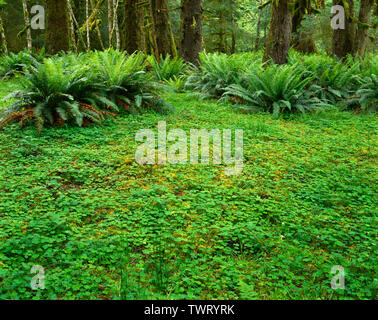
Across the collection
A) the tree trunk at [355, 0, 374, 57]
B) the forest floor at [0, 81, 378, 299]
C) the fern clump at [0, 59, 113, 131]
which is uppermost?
the tree trunk at [355, 0, 374, 57]

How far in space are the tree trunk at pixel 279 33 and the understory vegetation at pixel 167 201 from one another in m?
1.71

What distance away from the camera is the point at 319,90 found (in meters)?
8.10

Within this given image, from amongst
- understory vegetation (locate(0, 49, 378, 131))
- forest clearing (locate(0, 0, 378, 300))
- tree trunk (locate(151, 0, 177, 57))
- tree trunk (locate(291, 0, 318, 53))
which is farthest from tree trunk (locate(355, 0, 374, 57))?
tree trunk (locate(151, 0, 177, 57))

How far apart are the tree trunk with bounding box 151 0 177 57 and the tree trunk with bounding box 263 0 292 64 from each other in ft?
12.7

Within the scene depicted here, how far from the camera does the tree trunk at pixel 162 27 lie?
432 inches

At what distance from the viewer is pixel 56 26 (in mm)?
10789

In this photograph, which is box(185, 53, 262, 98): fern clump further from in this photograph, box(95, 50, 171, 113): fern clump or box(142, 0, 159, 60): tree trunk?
box(142, 0, 159, 60): tree trunk

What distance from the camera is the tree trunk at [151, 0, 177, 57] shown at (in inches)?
432

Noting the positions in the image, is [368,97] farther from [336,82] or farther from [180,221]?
[180,221]

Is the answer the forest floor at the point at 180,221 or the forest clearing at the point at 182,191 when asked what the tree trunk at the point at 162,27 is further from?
the forest floor at the point at 180,221

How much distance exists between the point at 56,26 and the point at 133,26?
2.41 meters

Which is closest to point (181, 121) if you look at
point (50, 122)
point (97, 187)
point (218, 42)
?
point (50, 122)

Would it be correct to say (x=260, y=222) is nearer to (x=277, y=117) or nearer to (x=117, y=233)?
(x=117, y=233)

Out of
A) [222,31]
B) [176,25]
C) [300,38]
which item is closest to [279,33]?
[300,38]
